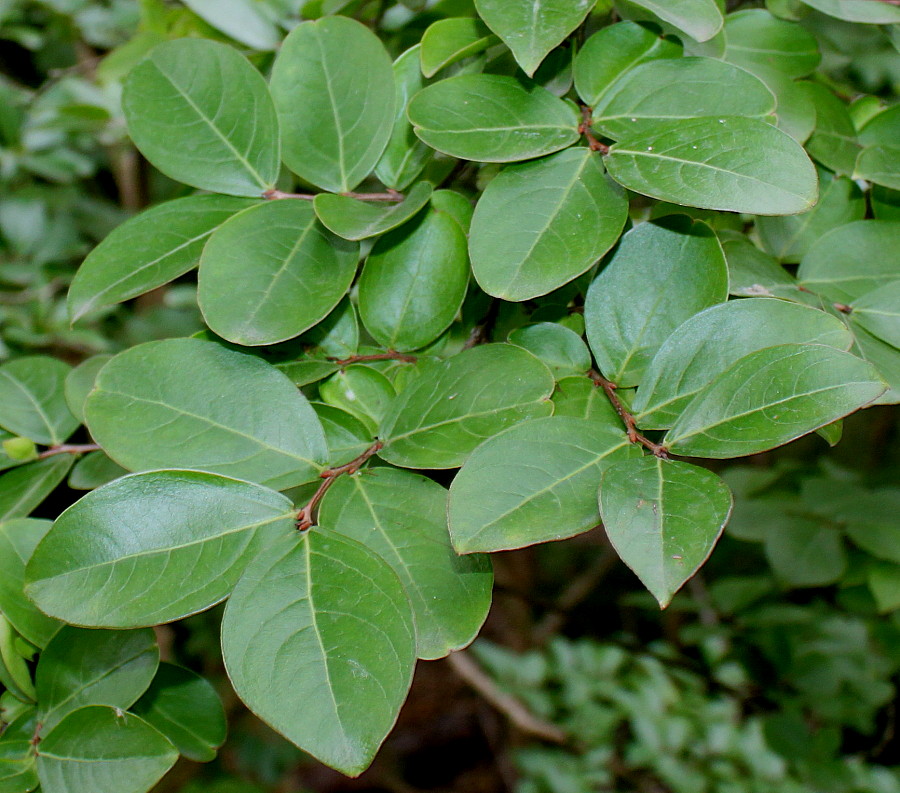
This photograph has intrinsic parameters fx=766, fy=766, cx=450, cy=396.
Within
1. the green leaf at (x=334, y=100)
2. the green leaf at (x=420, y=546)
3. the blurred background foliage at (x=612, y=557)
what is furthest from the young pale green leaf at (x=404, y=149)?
the green leaf at (x=420, y=546)

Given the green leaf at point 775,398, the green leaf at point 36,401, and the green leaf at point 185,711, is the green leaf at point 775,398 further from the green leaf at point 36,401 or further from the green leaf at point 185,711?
the green leaf at point 36,401

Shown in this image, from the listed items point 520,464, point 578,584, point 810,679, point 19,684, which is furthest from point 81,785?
point 578,584

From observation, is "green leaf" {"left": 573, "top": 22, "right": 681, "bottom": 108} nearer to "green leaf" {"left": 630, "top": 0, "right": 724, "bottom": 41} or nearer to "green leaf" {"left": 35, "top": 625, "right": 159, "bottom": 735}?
"green leaf" {"left": 630, "top": 0, "right": 724, "bottom": 41}

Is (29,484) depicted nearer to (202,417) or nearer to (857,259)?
(202,417)

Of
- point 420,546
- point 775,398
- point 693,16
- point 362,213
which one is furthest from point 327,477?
point 693,16

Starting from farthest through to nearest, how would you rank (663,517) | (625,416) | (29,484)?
(29,484) < (625,416) < (663,517)

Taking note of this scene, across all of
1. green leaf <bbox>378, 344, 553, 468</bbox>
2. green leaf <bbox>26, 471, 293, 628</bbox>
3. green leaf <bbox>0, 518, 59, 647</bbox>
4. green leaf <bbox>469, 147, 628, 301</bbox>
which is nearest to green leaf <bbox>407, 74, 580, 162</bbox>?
green leaf <bbox>469, 147, 628, 301</bbox>
